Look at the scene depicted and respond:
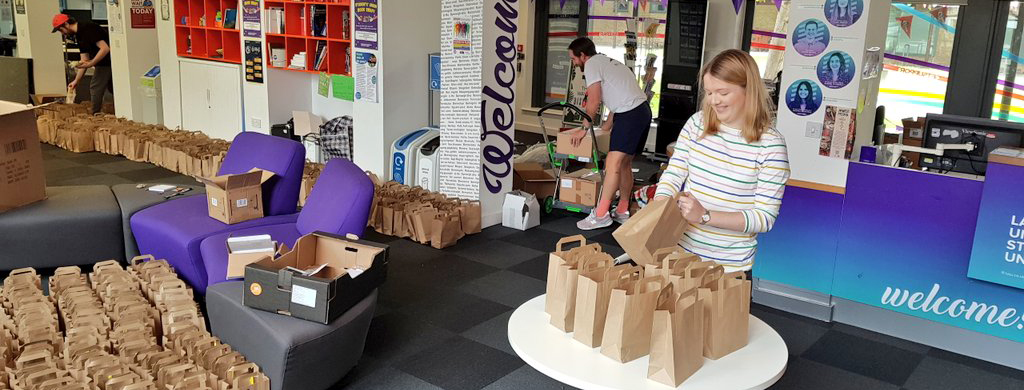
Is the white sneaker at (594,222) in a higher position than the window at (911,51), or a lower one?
lower

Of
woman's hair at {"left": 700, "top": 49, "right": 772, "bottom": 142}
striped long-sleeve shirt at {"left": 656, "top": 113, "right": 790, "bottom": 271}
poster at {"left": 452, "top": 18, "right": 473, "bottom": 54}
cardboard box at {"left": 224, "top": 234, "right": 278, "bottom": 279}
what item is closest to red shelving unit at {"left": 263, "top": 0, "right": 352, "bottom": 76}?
poster at {"left": 452, "top": 18, "right": 473, "bottom": 54}

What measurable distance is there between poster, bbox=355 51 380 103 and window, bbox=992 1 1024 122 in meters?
5.87

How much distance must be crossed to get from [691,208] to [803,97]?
7.38 feet

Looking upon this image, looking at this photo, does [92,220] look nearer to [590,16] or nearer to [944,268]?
[944,268]

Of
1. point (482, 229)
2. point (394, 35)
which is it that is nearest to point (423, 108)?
point (394, 35)

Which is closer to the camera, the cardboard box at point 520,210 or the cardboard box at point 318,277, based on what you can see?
the cardboard box at point 318,277

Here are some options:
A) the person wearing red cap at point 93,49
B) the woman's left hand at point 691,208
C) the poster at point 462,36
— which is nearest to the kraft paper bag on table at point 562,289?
the woman's left hand at point 691,208

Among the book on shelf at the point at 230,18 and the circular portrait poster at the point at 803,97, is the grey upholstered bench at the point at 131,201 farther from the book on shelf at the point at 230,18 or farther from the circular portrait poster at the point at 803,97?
the book on shelf at the point at 230,18

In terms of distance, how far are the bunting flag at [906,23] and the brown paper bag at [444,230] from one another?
215 inches

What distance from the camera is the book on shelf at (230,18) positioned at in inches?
338

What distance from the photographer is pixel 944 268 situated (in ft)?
13.2

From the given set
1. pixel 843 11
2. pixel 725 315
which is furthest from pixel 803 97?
pixel 725 315

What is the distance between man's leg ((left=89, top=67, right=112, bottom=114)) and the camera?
10.0 m

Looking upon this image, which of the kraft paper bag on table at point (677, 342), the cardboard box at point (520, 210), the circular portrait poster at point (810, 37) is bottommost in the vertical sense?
the cardboard box at point (520, 210)
